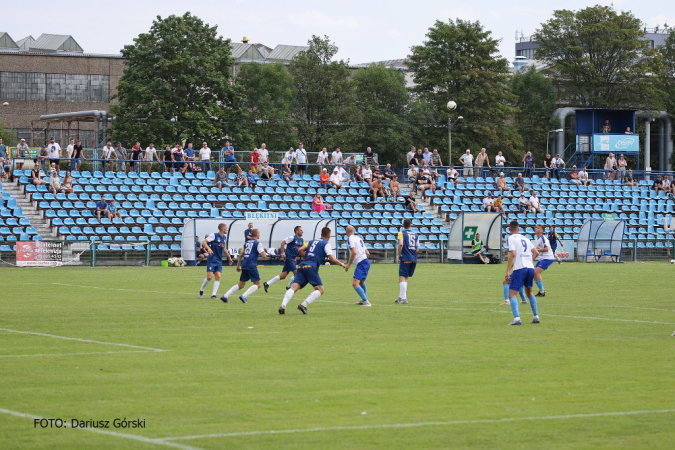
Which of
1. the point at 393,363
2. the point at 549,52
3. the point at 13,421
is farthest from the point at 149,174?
the point at 549,52

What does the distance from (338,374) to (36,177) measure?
34.8m

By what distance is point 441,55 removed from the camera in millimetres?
83938

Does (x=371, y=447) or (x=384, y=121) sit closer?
(x=371, y=447)

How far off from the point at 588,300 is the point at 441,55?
204 ft

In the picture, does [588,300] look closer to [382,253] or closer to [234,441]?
[234,441]

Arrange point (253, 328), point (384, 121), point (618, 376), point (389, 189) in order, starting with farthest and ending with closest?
point (384, 121), point (389, 189), point (253, 328), point (618, 376)

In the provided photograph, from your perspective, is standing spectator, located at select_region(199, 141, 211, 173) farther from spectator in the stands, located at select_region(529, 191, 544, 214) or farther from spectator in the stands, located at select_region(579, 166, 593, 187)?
spectator in the stands, located at select_region(579, 166, 593, 187)

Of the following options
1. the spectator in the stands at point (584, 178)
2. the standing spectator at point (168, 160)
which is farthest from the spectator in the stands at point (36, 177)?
the spectator in the stands at point (584, 178)

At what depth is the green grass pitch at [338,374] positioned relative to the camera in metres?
8.95

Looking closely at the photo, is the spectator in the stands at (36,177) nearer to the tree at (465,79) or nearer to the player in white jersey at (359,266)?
the player in white jersey at (359,266)

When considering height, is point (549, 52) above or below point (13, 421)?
above

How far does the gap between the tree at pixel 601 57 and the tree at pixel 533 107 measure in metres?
5.24

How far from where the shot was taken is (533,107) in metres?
92.3

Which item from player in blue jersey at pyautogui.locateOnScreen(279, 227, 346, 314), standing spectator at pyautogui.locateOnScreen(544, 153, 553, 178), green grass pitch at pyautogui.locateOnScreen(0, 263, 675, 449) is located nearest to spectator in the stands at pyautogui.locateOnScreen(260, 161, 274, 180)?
standing spectator at pyautogui.locateOnScreen(544, 153, 553, 178)
